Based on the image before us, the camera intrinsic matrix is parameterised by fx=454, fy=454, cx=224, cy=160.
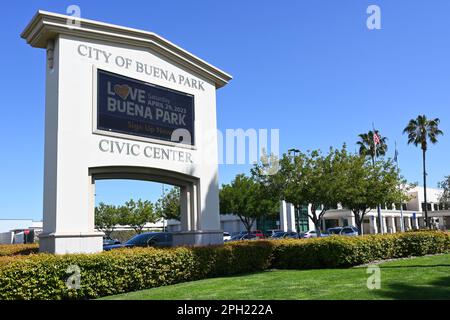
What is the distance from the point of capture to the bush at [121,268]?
30.0 ft

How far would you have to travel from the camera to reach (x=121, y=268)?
10.9m

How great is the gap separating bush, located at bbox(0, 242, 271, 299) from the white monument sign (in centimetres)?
114

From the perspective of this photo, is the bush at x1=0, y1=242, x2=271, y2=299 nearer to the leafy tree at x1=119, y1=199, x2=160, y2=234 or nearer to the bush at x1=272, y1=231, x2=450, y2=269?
the bush at x1=272, y1=231, x2=450, y2=269

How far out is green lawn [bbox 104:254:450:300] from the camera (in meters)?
9.09

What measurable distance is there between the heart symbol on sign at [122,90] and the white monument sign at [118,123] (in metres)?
0.03

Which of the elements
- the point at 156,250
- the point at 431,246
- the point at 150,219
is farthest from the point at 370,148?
the point at 156,250

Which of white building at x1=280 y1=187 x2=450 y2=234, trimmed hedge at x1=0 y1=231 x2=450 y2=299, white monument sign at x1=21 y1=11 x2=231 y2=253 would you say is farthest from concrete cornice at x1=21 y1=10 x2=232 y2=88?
white building at x1=280 y1=187 x2=450 y2=234

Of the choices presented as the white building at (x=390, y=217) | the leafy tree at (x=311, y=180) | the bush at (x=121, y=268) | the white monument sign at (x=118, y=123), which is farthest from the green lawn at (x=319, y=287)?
the white building at (x=390, y=217)

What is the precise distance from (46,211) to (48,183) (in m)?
0.72

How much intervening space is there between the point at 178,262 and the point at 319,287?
4097mm

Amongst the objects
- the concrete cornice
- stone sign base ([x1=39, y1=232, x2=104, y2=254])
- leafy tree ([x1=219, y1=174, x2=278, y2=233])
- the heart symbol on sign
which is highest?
Answer: the concrete cornice

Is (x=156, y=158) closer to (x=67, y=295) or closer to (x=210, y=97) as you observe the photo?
(x=210, y=97)

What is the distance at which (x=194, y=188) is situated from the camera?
49.7 feet

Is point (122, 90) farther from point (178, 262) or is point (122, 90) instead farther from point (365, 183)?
point (365, 183)
